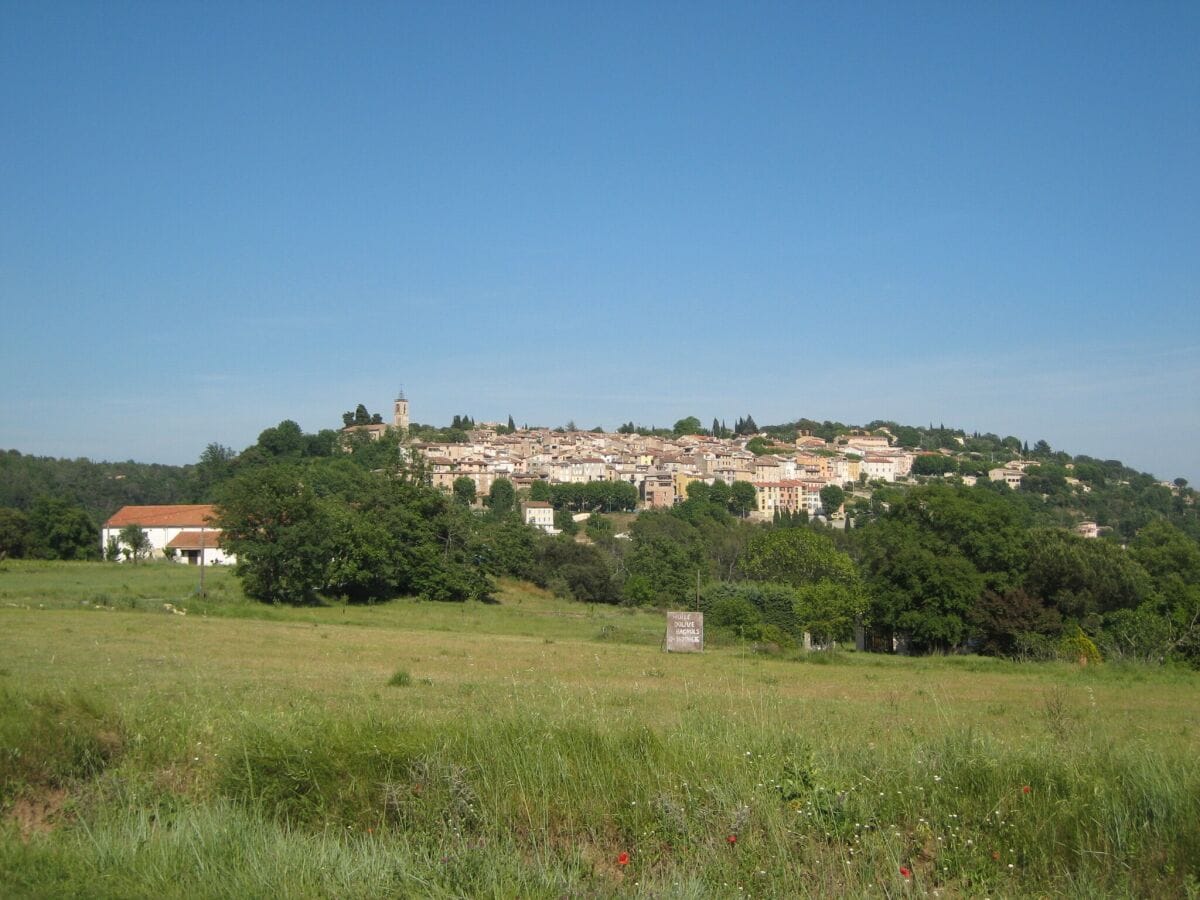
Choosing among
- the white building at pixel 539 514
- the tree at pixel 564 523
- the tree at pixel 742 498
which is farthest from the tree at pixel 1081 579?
the tree at pixel 742 498

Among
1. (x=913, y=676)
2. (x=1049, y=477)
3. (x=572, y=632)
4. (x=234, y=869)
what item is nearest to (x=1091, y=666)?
(x=913, y=676)

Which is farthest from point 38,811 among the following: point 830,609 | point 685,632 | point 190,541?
point 190,541

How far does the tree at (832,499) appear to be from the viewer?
185500 millimetres

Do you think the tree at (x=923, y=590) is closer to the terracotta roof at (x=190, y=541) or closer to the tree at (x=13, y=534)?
the tree at (x=13, y=534)

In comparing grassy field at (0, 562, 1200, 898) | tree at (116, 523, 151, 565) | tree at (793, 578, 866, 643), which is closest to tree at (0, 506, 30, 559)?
tree at (116, 523, 151, 565)

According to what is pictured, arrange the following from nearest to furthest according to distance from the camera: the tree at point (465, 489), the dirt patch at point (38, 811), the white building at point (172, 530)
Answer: the dirt patch at point (38, 811) → the white building at point (172, 530) → the tree at point (465, 489)

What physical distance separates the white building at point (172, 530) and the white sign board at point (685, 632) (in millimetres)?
60003

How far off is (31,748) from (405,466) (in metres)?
54.5

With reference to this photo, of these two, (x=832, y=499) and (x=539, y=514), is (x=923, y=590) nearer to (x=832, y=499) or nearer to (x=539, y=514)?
(x=539, y=514)

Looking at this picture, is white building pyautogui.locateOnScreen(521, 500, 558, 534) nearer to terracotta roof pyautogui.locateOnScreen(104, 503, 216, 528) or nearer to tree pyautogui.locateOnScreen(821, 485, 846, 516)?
tree pyautogui.locateOnScreen(821, 485, 846, 516)

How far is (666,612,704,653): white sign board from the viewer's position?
28.2 meters

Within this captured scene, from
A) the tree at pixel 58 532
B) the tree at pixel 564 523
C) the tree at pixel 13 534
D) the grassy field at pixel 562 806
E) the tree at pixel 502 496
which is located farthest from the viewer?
the tree at pixel 502 496

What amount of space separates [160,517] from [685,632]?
74.0 metres

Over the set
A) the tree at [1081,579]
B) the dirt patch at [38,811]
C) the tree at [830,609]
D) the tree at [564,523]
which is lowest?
the tree at [564,523]
